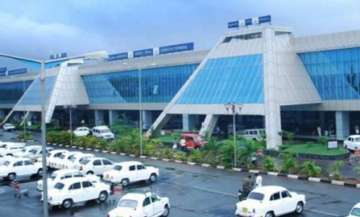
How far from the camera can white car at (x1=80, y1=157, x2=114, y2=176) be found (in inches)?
1594

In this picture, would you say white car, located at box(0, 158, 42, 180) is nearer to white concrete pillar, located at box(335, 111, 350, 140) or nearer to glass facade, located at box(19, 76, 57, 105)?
white concrete pillar, located at box(335, 111, 350, 140)

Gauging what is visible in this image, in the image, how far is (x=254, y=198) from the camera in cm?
2597

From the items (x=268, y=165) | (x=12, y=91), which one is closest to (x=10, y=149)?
(x=268, y=165)

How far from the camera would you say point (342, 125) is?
59.9m

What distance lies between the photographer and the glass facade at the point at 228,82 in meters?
59.7

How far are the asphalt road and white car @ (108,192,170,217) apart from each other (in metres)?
1.44

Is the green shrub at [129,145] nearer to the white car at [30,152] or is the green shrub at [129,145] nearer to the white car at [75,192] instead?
the white car at [30,152]

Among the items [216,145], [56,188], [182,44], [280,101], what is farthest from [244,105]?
[56,188]

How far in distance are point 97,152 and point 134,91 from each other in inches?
1305

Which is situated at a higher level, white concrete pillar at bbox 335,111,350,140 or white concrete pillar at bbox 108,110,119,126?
white concrete pillar at bbox 108,110,119,126

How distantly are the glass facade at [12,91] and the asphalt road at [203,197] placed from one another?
85537mm

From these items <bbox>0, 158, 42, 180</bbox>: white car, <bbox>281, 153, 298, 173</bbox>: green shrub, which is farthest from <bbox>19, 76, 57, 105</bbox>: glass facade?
<bbox>281, 153, 298, 173</bbox>: green shrub

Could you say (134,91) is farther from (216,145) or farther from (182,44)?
(216,145)

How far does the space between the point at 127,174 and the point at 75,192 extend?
6.38 meters
